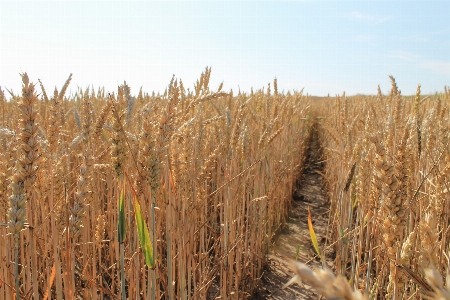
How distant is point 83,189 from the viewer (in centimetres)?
92

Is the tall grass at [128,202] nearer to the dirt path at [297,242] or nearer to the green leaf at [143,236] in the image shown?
the green leaf at [143,236]

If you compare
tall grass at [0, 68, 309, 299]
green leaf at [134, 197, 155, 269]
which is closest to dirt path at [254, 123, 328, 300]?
tall grass at [0, 68, 309, 299]

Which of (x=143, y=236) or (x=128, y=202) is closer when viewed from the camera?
(x=143, y=236)

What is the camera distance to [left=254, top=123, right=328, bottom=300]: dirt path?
2242mm

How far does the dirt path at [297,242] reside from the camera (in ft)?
7.36

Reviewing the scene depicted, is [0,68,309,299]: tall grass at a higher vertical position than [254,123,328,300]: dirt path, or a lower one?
higher

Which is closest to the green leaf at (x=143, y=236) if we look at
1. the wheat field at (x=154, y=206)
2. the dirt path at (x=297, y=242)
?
the wheat field at (x=154, y=206)

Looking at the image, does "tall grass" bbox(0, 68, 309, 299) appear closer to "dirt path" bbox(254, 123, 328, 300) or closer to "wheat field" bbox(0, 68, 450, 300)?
"wheat field" bbox(0, 68, 450, 300)

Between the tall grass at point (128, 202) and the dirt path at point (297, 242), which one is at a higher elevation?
the tall grass at point (128, 202)

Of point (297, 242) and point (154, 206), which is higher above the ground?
point (154, 206)

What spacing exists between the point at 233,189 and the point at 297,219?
1.90 meters

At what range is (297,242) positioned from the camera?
307 centimetres

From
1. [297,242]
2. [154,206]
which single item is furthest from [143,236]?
[297,242]

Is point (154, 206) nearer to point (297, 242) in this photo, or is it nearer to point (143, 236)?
point (143, 236)
